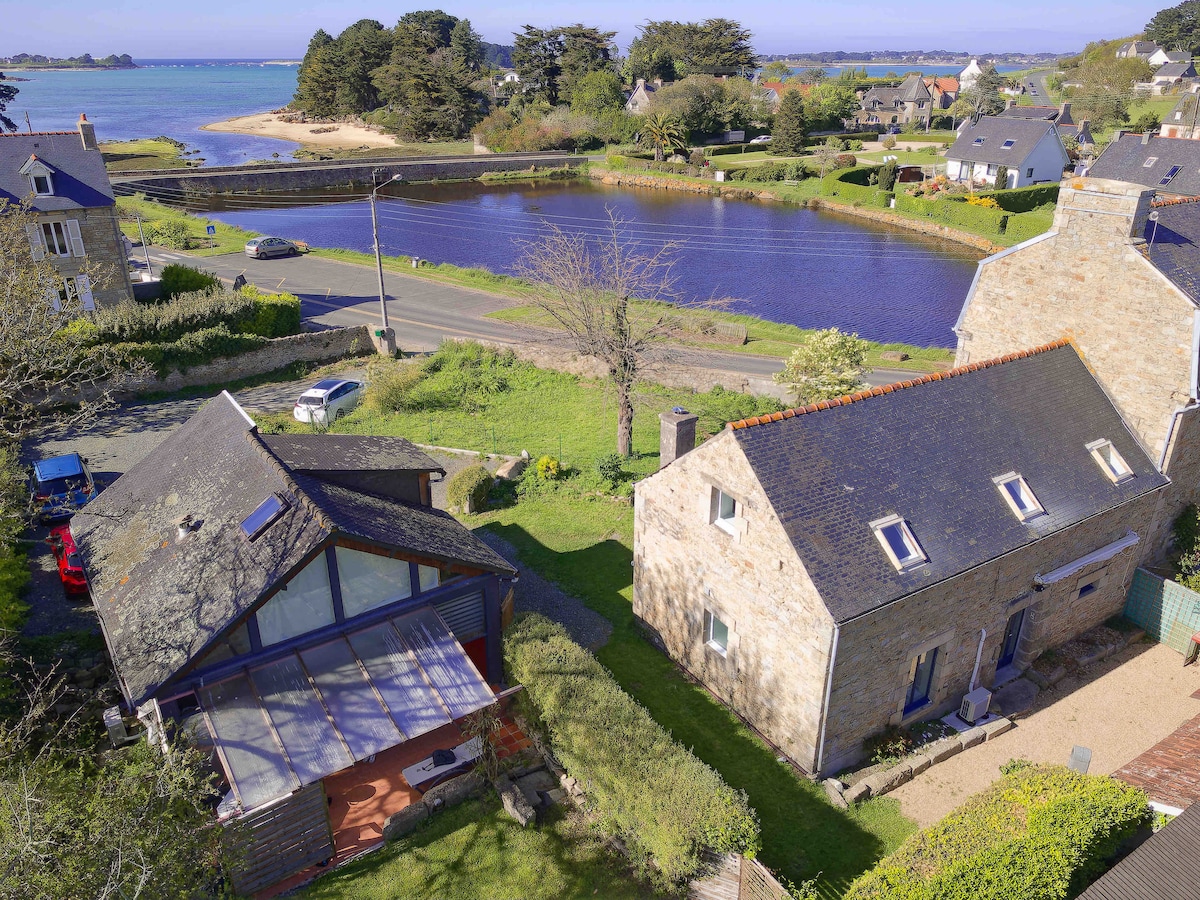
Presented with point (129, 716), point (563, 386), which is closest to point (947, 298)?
point (563, 386)

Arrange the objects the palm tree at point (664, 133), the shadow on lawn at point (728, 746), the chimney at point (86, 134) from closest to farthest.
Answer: the shadow on lawn at point (728, 746)
the chimney at point (86, 134)
the palm tree at point (664, 133)

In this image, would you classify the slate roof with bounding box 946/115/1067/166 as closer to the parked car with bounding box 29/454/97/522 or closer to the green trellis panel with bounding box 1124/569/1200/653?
the green trellis panel with bounding box 1124/569/1200/653

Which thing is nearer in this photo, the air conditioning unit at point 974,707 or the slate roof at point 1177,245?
the air conditioning unit at point 974,707

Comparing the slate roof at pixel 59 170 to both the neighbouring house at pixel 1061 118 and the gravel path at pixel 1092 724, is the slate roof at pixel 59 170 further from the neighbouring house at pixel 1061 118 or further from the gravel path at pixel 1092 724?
the neighbouring house at pixel 1061 118

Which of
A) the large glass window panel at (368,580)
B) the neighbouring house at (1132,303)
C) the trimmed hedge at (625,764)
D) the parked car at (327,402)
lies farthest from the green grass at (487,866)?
the parked car at (327,402)

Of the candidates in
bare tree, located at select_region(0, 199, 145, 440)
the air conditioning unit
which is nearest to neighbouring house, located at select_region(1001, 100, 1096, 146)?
the air conditioning unit

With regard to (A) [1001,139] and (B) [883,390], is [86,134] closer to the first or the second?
(B) [883,390]

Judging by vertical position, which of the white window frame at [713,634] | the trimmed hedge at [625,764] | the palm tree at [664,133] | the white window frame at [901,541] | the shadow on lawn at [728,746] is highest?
the palm tree at [664,133]

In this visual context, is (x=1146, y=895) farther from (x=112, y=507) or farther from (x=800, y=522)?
(x=112, y=507)
